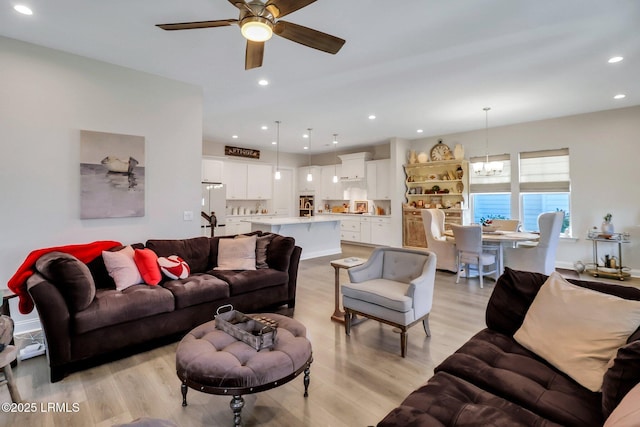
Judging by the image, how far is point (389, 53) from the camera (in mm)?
3238

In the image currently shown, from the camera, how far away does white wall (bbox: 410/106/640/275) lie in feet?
16.9

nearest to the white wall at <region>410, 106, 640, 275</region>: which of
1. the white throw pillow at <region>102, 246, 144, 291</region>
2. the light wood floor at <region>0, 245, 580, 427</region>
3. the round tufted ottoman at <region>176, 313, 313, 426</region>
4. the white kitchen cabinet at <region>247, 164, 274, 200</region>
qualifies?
the light wood floor at <region>0, 245, 580, 427</region>

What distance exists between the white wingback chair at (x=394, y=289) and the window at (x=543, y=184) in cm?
460

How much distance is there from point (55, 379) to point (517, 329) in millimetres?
3211

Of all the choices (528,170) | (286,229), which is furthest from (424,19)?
(528,170)

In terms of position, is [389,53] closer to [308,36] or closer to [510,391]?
[308,36]

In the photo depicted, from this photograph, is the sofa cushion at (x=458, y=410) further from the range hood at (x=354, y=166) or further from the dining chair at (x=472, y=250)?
the range hood at (x=354, y=166)

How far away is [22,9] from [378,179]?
710 centimetres

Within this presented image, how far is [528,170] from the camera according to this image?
6207mm

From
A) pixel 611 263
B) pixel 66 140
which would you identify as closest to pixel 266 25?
pixel 66 140

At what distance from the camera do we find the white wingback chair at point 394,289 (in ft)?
8.57

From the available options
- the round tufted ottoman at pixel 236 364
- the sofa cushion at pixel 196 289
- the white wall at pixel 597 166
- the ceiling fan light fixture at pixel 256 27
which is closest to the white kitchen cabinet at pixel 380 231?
the white wall at pixel 597 166

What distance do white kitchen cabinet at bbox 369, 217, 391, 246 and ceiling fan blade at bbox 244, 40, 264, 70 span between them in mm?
5988

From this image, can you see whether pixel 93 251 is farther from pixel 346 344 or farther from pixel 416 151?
pixel 416 151
